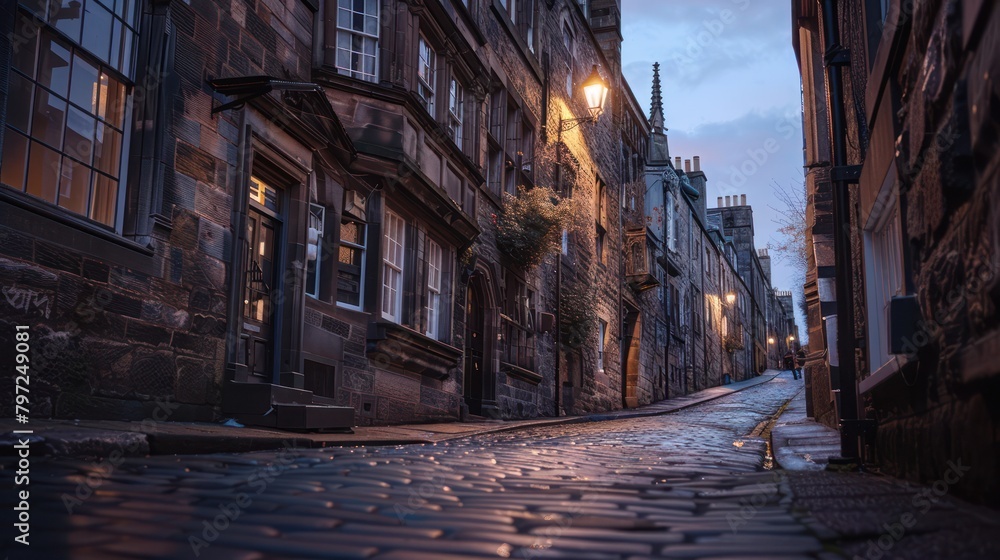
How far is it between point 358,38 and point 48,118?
5.75m

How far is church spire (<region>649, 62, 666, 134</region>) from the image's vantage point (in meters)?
39.2

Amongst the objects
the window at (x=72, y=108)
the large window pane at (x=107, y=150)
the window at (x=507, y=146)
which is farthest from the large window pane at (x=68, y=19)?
the window at (x=507, y=146)

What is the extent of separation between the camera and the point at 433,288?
1441 centimetres

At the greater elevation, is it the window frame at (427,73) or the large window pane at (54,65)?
the window frame at (427,73)

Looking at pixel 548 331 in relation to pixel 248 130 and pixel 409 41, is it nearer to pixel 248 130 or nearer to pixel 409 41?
pixel 409 41

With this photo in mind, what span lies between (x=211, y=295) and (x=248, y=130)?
1852 millimetres

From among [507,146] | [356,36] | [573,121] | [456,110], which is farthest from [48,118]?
[573,121]

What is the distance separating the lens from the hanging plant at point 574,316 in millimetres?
20609

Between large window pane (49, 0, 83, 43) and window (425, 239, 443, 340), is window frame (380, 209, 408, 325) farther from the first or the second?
large window pane (49, 0, 83, 43)

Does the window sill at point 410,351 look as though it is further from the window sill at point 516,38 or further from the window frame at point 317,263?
the window sill at point 516,38

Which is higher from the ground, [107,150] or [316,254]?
[107,150]

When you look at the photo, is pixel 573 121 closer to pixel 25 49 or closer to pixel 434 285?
pixel 434 285

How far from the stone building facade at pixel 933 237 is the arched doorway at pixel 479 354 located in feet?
31.2

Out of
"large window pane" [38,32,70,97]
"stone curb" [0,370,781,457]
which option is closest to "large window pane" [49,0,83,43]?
"large window pane" [38,32,70,97]
